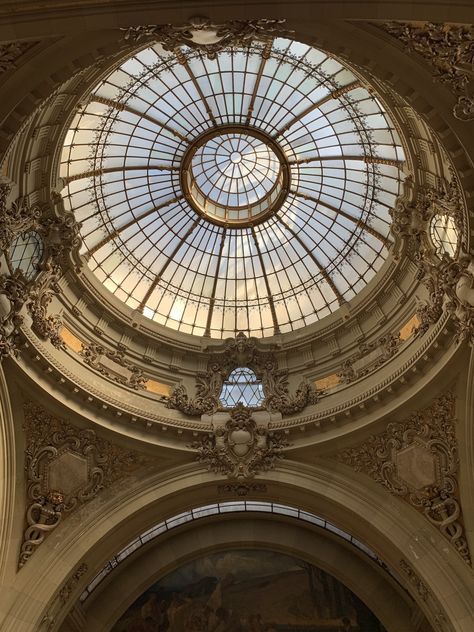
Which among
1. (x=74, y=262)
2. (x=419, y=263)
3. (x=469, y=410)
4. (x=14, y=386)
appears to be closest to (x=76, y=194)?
(x=74, y=262)

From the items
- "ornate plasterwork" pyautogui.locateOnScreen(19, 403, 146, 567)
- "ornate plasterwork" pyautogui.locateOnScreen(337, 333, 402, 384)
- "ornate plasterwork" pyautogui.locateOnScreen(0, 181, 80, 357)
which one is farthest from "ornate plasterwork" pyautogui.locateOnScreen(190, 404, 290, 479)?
"ornate plasterwork" pyautogui.locateOnScreen(0, 181, 80, 357)

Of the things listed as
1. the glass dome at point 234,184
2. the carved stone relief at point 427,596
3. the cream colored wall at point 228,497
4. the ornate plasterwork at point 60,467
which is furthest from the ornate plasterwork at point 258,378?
the carved stone relief at point 427,596

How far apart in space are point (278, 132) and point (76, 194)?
7.52 m

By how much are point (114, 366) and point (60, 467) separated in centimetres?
384

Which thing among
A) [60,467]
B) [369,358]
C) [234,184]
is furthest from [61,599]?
[234,184]

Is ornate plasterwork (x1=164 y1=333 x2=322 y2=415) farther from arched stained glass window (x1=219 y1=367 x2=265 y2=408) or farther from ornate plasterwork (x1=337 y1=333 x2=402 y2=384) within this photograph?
ornate plasterwork (x1=337 y1=333 x2=402 y2=384)

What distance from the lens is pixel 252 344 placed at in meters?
21.4

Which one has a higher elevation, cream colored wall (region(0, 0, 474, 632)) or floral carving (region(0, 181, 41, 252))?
floral carving (region(0, 181, 41, 252))

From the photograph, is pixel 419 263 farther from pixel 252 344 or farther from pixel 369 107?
pixel 252 344

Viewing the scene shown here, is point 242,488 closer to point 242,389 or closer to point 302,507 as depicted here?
point 302,507

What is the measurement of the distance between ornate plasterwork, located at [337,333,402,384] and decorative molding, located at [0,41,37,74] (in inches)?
528

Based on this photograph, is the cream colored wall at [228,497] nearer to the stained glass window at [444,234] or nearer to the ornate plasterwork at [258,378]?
the ornate plasterwork at [258,378]

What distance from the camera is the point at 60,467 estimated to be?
17.7 metres

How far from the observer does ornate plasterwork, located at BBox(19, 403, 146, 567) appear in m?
17.2
